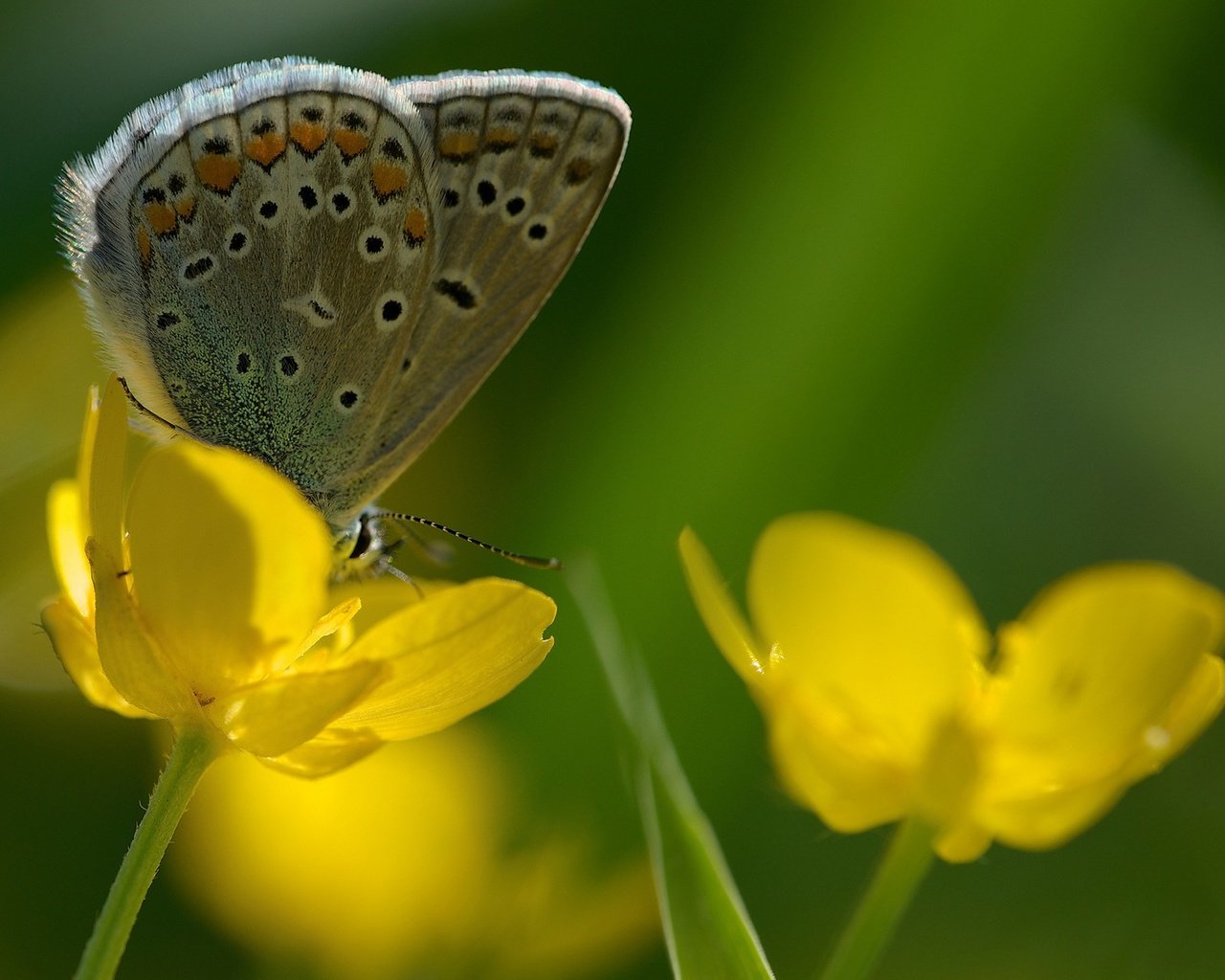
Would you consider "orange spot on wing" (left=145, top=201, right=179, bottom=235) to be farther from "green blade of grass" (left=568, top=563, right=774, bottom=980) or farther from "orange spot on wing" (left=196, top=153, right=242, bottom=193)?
"green blade of grass" (left=568, top=563, right=774, bottom=980)

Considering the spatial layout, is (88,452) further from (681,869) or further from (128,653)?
(681,869)

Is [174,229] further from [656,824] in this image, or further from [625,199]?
[625,199]

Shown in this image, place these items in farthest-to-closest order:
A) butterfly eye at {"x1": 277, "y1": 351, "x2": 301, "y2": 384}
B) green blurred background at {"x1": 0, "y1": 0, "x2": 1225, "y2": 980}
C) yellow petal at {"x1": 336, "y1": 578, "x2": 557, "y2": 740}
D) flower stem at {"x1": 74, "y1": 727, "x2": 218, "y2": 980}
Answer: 1. green blurred background at {"x1": 0, "y1": 0, "x2": 1225, "y2": 980}
2. butterfly eye at {"x1": 277, "y1": 351, "x2": 301, "y2": 384}
3. yellow petal at {"x1": 336, "y1": 578, "x2": 557, "y2": 740}
4. flower stem at {"x1": 74, "y1": 727, "x2": 218, "y2": 980}

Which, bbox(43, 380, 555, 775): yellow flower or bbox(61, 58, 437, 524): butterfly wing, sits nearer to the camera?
bbox(43, 380, 555, 775): yellow flower

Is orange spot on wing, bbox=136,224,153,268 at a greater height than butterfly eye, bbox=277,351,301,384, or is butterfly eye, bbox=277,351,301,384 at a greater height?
orange spot on wing, bbox=136,224,153,268

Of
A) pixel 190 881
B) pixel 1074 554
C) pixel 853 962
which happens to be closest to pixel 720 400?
pixel 1074 554

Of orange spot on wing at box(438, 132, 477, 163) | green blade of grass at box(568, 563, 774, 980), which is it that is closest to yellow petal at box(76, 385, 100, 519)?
green blade of grass at box(568, 563, 774, 980)

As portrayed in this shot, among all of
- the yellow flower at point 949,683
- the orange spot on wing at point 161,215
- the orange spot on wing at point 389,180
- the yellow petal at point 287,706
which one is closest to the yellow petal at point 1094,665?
the yellow flower at point 949,683
